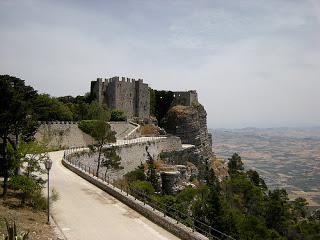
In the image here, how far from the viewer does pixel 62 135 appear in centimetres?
4803

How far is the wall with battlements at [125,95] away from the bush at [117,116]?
A: 2.51 m

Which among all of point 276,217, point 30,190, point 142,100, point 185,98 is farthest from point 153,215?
point 185,98

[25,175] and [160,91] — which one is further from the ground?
[160,91]

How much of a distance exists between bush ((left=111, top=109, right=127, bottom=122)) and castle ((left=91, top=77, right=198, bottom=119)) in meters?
2.51

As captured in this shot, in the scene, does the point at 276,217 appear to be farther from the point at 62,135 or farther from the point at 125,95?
the point at 125,95

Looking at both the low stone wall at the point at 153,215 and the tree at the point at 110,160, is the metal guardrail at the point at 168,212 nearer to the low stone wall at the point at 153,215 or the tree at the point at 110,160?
the low stone wall at the point at 153,215

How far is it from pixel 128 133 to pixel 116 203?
42.1 metres

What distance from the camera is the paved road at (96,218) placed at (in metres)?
16.2

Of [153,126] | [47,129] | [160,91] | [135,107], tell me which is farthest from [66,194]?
[160,91]

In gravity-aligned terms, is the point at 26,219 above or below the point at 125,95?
below

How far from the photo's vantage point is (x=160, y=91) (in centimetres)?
7875

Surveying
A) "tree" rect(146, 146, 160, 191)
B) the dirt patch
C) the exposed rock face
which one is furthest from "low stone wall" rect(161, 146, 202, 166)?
the dirt patch

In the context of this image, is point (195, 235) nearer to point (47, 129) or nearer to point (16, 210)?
point (16, 210)

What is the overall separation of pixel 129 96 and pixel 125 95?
91 centimetres
